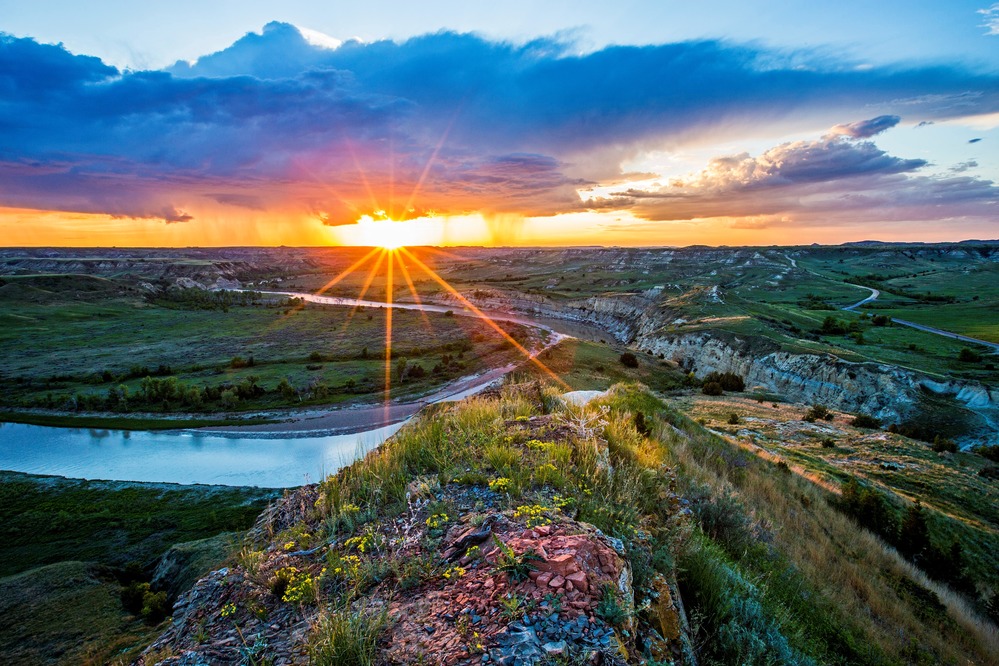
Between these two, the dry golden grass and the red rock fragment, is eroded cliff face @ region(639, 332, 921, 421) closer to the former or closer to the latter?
the dry golden grass

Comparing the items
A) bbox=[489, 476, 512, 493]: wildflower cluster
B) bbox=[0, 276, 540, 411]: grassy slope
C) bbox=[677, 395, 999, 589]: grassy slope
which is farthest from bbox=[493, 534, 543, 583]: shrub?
bbox=[0, 276, 540, 411]: grassy slope

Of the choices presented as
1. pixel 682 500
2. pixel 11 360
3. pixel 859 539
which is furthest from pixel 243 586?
pixel 11 360

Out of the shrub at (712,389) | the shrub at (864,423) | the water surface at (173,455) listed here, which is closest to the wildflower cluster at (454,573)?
the water surface at (173,455)

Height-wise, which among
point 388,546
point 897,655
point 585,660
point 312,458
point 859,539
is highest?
point 585,660

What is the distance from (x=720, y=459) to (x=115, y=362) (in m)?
84.7

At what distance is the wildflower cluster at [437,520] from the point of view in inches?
204

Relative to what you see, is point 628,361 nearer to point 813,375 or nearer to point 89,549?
point 813,375

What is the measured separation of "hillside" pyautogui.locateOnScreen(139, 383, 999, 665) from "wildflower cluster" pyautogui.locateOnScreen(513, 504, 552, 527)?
2cm

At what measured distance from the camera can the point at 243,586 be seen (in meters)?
5.09

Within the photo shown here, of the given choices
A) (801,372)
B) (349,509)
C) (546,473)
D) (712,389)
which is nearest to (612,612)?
(546,473)

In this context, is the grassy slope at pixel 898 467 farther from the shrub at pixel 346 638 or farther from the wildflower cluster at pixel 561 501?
the shrub at pixel 346 638

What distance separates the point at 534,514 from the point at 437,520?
3.98 ft

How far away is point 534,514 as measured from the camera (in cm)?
487

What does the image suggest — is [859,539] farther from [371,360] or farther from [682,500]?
[371,360]
